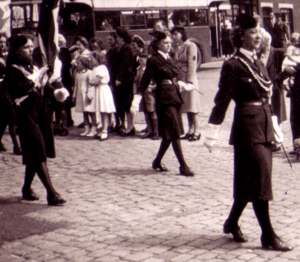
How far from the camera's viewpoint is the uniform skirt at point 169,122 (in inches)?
386

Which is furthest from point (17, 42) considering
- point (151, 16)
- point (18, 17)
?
point (151, 16)

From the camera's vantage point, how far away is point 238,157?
255 inches

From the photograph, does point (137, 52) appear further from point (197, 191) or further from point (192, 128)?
point (197, 191)

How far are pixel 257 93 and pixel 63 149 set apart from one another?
7.06 meters

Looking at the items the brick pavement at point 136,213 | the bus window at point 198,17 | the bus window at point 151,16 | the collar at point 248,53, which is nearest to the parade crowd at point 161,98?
the collar at point 248,53

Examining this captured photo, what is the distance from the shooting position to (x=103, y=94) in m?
13.9

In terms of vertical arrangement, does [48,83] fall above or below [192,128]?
above

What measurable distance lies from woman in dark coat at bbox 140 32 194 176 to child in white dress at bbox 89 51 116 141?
148 inches

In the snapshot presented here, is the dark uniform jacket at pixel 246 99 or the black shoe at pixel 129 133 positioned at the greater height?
the dark uniform jacket at pixel 246 99

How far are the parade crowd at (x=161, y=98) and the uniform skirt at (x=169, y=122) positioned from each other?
0.04ft

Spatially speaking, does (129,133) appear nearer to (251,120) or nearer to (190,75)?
(190,75)

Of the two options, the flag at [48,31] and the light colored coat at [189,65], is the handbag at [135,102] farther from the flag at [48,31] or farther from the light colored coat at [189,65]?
the flag at [48,31]

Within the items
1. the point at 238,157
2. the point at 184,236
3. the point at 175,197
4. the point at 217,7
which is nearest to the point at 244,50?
the point at 238,157

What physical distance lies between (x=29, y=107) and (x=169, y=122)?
2194 millimetres
